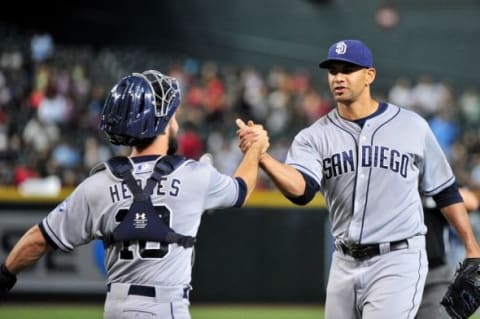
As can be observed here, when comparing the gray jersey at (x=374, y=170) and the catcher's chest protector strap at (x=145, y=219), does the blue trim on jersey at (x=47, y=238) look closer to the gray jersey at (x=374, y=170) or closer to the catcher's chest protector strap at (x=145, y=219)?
the catcher's chest protector strap at (x=145, y=219)

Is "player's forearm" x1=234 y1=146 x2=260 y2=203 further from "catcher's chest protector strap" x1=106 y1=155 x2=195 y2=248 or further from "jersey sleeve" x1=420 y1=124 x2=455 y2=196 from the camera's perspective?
Answer: "jersey sleeve" x1=420 y1=124 x2=455 y2=196

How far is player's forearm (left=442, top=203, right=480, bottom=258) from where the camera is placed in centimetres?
557

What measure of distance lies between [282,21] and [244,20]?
2.98 feet

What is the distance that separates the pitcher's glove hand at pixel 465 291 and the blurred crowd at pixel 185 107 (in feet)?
29.5

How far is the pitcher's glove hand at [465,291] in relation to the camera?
18.2 feet

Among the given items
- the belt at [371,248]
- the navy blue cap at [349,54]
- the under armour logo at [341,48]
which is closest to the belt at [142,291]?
the belt at [371,248]

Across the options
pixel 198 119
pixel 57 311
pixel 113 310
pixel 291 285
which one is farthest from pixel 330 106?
pixel 113 310

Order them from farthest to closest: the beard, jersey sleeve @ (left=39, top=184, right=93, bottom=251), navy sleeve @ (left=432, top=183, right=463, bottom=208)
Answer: navy sleeve @ (left=432, top=183, right=463, bottom=208), the beard, jersey sleeve @ (left=39, top=184, right=93, bottom=251)

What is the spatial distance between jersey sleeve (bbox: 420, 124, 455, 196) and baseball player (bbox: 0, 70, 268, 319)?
176 centimetres

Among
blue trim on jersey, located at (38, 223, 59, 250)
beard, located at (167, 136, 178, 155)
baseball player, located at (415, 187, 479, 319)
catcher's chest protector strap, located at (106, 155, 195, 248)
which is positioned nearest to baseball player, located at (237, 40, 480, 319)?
baseball player, located at (415, 187, 479, 319)

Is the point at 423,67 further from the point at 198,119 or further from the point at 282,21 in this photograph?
the point at 198,119

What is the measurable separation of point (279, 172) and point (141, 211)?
4.15 feet

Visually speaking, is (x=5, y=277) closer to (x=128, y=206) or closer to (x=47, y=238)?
(x=47, y=238)

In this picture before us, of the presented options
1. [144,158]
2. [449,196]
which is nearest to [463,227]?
[449,196]
